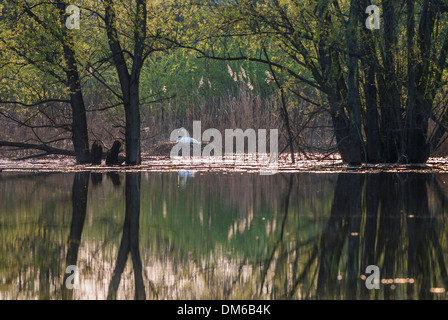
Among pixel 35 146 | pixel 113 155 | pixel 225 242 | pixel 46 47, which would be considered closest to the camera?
pixel 225 242

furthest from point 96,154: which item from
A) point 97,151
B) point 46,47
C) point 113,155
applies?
point 46,47

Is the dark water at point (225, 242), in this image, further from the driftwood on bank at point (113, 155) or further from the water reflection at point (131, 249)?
the driftwood on bank at point (113, 155)

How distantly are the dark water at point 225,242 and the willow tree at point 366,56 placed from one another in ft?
14.1

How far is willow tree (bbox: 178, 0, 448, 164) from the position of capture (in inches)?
579

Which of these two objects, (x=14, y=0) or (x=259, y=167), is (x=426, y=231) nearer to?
(x=259, y=167)

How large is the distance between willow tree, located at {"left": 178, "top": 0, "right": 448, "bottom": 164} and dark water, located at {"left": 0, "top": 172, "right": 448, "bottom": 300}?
Answer: 4.30 m

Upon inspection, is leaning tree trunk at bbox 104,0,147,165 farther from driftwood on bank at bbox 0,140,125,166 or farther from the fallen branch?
the fallen branch

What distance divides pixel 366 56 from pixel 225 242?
31.7 ft

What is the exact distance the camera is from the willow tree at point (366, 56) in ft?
48.3

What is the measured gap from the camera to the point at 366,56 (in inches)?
586

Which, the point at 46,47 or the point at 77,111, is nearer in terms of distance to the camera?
the point at 46,47

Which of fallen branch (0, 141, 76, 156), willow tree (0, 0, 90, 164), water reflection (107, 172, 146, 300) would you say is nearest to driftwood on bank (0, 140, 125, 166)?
fallen branch (0, 141, 76, 156)

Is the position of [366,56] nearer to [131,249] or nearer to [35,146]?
[35,146]

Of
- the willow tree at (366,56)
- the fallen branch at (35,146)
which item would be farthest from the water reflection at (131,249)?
the fallen branch at (35,146)
